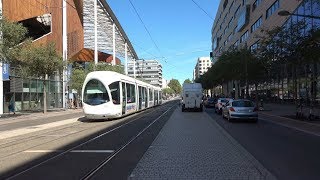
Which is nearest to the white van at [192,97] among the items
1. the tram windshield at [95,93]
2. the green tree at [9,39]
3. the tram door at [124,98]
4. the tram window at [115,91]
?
the tram door at [124,98]

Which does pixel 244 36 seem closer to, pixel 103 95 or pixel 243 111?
pixel 243 111

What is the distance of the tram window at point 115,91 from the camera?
30.2 m

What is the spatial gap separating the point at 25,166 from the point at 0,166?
24.0 inches

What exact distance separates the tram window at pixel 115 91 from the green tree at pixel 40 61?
54.6 ft

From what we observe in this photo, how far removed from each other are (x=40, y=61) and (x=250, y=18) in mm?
44574

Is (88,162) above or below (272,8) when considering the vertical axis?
below

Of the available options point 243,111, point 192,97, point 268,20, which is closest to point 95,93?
point 243,111

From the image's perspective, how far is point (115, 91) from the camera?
30609 mm

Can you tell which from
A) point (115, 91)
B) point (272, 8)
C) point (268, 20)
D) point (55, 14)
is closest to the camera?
point (115, 91)

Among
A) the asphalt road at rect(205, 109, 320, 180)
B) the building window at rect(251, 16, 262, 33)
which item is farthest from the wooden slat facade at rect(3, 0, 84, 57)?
the asphalt road at rect(205, 109, 320, 180)

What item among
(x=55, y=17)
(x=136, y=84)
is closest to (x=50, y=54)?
(x=136, y=84)

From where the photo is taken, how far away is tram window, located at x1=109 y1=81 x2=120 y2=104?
99.2ft

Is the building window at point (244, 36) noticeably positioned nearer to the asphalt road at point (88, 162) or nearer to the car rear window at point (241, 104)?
the car rear window at point (241, 104)

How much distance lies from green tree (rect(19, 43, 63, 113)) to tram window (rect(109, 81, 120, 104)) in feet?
54.6
